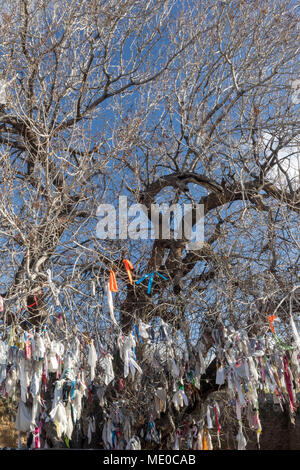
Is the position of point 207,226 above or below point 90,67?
below

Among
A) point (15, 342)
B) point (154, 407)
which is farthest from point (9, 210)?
point (154, 407)

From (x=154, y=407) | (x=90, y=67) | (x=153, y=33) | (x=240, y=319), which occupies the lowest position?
(x=154, y=407)

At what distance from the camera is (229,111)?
7.64m

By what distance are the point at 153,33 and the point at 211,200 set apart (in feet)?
10.8

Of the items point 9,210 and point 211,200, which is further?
point 211,200

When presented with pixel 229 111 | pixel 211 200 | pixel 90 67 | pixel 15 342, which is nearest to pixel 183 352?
pixel 15 342

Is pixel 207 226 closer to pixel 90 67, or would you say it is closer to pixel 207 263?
pixel 207 263

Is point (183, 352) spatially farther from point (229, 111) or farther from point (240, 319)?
point (229, 111)

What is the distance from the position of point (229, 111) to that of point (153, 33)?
1.98 meters

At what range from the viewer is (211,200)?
6.96 metres
